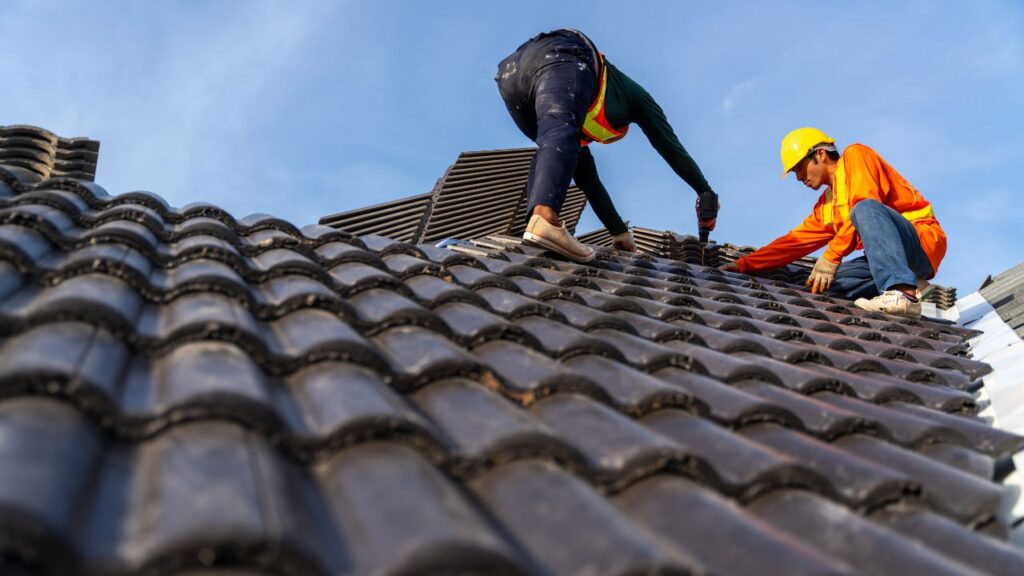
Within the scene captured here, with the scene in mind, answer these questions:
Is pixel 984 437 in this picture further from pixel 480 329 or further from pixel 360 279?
pixel 360 279

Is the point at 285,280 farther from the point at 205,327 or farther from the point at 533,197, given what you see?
the point at 533,197

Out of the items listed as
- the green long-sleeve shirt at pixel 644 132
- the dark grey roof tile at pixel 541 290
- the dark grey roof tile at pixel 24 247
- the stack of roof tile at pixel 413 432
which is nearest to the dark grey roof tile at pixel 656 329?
the stack of roof tile at pixel 413 432

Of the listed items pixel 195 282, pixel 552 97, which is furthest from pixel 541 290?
pixel 552 97

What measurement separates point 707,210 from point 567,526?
5.69m

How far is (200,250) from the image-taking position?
3168 mm

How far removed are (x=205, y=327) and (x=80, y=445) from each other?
0.72 metres

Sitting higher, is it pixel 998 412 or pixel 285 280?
pixel 285 280

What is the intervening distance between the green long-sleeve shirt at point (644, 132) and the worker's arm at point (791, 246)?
2.12ft

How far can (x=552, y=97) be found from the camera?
222 inches

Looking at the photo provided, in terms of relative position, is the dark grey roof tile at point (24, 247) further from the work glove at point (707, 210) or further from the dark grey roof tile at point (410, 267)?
the work glove at point (707, 210)

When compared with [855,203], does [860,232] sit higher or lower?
lower

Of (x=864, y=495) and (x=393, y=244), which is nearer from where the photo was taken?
(x=864, y=495)

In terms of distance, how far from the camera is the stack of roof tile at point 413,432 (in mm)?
1332

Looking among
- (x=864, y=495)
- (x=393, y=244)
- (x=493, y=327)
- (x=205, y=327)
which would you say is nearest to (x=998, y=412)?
(x=864, y=495)
